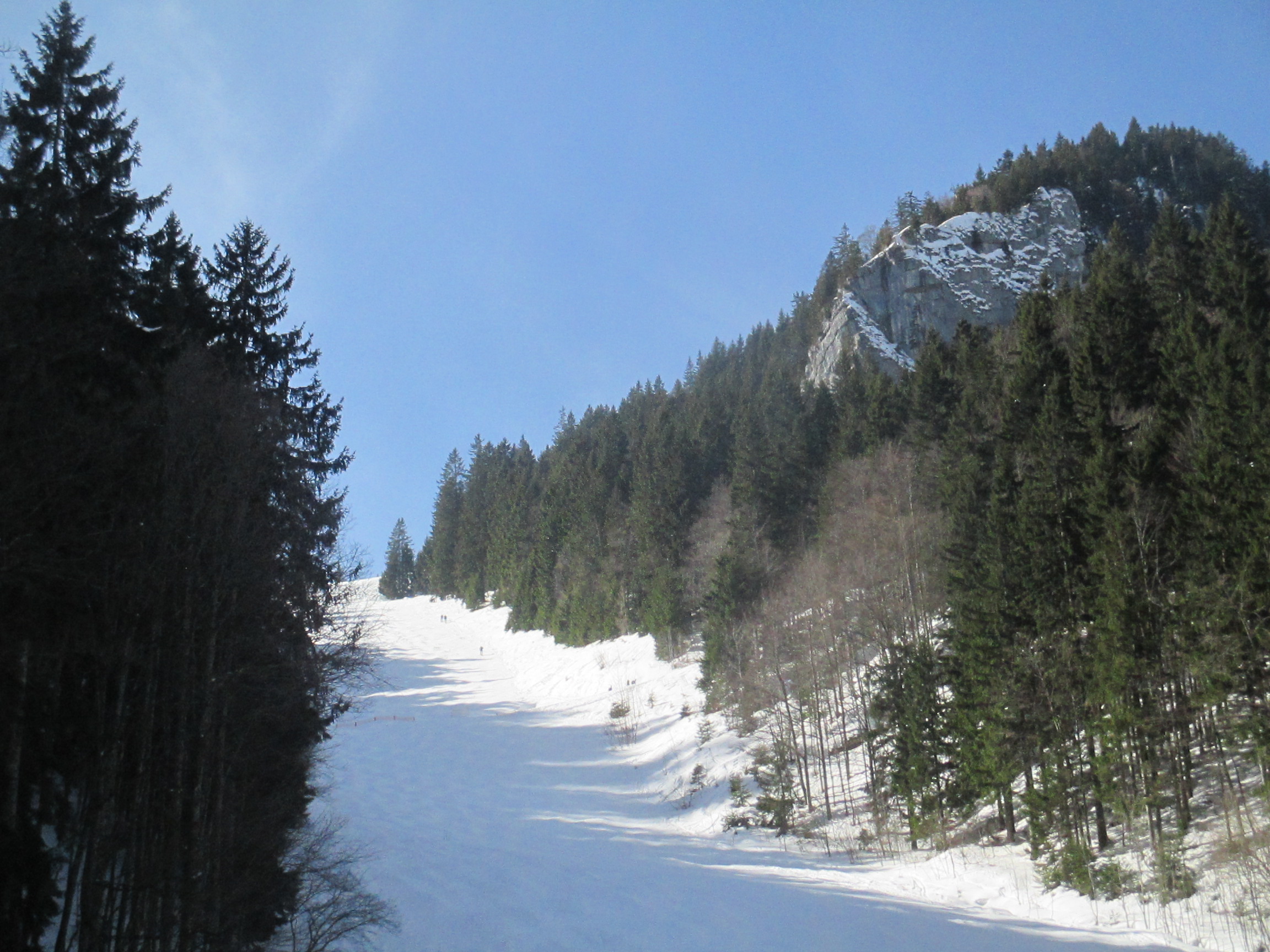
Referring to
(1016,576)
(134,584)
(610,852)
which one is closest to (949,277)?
(1016,576)

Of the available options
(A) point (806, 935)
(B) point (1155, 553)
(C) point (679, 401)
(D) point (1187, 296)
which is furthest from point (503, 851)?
(C) point (679, 401)

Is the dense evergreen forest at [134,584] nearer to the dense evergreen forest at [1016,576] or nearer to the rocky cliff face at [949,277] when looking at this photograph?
the dense evergreen forest at [1016,576]

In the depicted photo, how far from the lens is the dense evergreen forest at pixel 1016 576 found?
19.7m

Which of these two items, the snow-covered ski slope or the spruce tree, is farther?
the spruce tree

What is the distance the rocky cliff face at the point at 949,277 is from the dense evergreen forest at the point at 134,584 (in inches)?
3241

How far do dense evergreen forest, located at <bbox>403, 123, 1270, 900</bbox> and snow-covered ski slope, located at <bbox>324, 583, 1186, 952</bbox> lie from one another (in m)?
2.18

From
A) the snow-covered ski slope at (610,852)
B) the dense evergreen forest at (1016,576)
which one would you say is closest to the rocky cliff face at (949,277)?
the dense evergreen forest at (1016,576)

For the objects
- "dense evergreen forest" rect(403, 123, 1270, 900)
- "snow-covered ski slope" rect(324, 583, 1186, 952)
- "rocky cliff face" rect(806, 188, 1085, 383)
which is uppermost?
"rocky cliff face" rect(806, 188, 1085, 383)

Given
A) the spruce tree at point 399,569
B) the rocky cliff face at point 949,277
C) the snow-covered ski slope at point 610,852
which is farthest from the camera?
the spruce tree at point 399,569

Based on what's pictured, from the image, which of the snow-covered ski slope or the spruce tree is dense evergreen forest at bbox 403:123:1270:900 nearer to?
the snow-covered ski slope

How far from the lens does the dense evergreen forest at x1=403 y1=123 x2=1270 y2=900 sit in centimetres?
1972

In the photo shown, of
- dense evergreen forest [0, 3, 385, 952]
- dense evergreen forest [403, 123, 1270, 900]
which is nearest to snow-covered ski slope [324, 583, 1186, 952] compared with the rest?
dense evergreen forest [403, 123, 1270, 900]

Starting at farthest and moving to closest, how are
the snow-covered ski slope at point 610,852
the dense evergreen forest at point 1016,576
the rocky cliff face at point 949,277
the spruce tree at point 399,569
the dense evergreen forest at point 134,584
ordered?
1. the spruce tree at point 399,569
2. the rocky cliff face at point 949,277
3. the dense evergreen forest at point 1016,576
4. the snow-covered ski slope at point 610,852
5. the dense evergreen forest at point 134,584

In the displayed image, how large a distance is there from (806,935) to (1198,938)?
27.7ft
